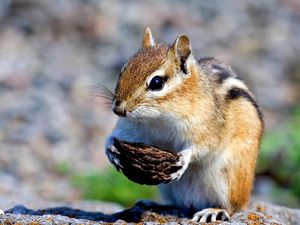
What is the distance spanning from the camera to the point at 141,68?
574cm

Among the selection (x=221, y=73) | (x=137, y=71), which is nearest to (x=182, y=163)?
(x=137, y=71)

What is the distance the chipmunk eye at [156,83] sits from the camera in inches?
227

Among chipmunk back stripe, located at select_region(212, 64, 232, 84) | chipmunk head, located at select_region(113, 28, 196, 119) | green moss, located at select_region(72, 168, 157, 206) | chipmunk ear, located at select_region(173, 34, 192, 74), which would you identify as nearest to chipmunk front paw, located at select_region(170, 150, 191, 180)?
chipmunk head, located at select_region(113, 28, 196, 119)

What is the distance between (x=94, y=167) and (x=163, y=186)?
3595mm

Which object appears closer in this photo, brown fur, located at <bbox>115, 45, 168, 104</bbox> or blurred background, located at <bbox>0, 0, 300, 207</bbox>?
brown fur, located at <bbox>115, 45, 168, 104</bbox>

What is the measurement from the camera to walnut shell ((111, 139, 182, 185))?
5.52 meters

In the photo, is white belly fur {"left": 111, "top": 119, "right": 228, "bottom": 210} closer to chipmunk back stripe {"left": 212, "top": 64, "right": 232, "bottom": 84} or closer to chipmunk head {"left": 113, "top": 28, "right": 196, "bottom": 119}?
chipmunk head {"left": 113, "top": 28, "right": 196, "bottom": 119}

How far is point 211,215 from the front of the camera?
234 inches

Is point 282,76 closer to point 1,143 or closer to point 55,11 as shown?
point 55,11

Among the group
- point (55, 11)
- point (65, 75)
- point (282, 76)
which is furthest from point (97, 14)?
point (282, 76)

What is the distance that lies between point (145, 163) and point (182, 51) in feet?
3.42

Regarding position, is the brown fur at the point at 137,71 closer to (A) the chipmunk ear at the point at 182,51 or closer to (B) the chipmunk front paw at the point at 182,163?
(A) the chipmunk ear at the point at 182,51

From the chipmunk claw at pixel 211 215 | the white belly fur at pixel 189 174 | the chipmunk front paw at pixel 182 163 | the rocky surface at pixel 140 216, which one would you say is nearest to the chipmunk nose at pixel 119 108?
the white belly fur at pixel 189 174

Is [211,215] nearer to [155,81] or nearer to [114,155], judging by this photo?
[114,155]
